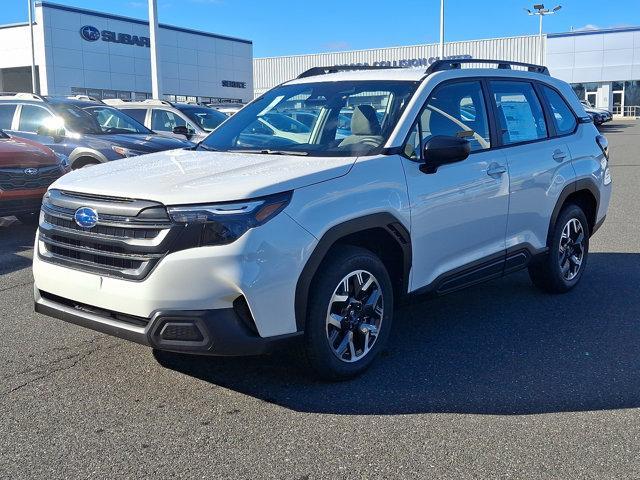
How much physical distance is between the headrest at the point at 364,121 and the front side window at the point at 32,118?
8196 mm

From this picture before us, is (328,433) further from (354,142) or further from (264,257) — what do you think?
(354,142)

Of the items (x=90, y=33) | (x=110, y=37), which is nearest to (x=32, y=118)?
(x=90, y=33)

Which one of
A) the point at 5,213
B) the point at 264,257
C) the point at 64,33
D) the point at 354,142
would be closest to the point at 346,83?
the point at 354,142

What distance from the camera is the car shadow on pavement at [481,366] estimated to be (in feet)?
12.3

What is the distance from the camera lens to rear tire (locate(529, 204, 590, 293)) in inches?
222

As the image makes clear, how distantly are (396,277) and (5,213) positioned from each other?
5.84 meters

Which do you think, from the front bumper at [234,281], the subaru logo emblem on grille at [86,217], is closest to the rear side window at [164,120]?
the subaru logo emblem on grille at [86,217]

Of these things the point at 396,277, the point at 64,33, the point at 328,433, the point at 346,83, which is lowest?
the point at 328,433

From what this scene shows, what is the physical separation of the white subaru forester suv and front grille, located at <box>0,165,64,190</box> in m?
4.21

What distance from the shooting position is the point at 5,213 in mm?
8195

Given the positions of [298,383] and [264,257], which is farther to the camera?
[298,383]

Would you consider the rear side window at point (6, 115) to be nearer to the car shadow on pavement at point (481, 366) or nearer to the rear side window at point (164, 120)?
the rear side window at point (164, 120)

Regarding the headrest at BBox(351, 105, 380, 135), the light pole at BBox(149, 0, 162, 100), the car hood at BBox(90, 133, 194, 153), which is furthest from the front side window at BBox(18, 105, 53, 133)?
the light pole at BBox(149, 0, 162, 100)

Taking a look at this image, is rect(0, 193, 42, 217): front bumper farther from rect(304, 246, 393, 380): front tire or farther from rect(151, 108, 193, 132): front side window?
rect(151, 108, 193, 132): front side window
